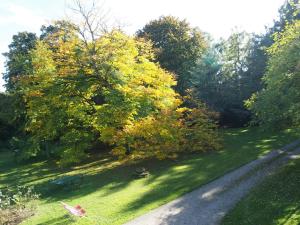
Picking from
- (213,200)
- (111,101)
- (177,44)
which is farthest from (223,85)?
(213,200)

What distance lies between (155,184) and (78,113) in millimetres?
9595

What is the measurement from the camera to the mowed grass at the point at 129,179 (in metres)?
14.5

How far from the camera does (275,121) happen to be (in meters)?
18.2

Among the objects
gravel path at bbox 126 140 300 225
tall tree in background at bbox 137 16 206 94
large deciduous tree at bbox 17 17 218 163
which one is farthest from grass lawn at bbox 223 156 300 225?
tall tree in background at bbox 137 16 206 94

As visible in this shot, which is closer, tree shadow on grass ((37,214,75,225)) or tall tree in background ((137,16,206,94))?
tree shadow on grass ((37,214,75,225))

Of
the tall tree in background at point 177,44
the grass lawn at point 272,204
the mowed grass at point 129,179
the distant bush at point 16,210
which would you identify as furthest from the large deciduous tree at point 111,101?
the tall tree in background at point 177,44

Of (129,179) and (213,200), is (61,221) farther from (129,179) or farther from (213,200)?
(213,200)

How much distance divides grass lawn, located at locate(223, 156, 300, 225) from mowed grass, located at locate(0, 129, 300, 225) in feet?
10.3

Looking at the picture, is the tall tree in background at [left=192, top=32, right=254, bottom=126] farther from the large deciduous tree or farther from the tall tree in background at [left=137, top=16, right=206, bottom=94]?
the large deciduous tree

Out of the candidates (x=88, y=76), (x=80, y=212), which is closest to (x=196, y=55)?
(x=88, y=76)

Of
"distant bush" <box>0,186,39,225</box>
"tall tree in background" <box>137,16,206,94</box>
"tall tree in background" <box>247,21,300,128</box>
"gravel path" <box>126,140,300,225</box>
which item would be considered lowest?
"gravel path" <box>126,140,300,225</box>

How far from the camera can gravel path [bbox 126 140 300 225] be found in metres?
12.7

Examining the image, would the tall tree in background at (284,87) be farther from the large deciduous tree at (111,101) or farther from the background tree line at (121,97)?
the large deciduous tree at (111,101)

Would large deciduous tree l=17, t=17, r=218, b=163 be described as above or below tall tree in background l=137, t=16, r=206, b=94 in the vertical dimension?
below
